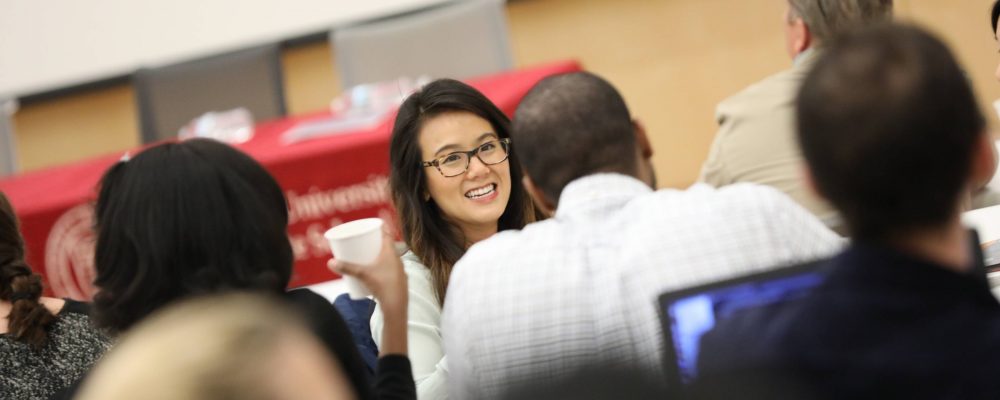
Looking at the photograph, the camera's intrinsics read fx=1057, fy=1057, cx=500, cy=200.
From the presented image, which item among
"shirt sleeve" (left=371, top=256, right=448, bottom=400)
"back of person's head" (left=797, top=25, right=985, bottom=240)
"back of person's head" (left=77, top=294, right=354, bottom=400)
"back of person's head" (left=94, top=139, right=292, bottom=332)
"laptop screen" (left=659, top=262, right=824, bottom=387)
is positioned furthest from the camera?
"shirt sleeve" (left=371, top=256, right=448, bottom=400)

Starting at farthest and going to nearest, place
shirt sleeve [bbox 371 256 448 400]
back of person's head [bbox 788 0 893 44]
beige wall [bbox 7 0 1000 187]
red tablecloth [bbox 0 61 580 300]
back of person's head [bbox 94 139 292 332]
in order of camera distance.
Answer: beige wall [bbox 7 0 1000 187]
red tablecloth [bbox 0 61 580 300]
back of person's head [bbox 788 0 893 44]
shirt sleeve [bbox 371 256 448 400]
back of person's head [bbox 94 139 292 332]

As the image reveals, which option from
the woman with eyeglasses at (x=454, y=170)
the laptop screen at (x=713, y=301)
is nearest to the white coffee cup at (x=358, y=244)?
the laptop screen at (x=713, y=301)

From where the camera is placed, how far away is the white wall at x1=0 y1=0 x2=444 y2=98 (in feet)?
17.5

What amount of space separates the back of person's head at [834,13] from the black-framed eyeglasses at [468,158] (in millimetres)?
695

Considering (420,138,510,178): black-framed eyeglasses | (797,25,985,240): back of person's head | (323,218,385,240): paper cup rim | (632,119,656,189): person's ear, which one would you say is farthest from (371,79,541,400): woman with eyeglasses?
(797,25,985,240): back of person's head

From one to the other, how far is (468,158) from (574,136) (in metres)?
0.88

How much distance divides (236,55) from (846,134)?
3.83 metres

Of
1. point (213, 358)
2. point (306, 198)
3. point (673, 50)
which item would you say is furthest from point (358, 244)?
point (673, 50)

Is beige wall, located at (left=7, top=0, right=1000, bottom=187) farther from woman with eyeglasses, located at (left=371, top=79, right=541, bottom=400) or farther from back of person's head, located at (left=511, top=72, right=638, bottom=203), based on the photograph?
back of person's head, located at (left=511, top=72, right=638, bottom=203)

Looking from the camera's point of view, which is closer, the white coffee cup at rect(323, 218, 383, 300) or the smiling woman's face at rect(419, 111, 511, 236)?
the white coffee cup at rect(323, 218, 383, 300)

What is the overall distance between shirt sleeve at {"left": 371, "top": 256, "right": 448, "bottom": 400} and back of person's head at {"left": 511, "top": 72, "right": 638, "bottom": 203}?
42cm

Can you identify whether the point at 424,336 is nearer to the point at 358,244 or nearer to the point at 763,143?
the point at 358,244

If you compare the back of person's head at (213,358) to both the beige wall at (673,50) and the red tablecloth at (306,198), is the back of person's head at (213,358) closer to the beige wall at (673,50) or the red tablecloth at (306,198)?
the red tablecloth at (306,198)

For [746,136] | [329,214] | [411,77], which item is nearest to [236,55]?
[411,77]
